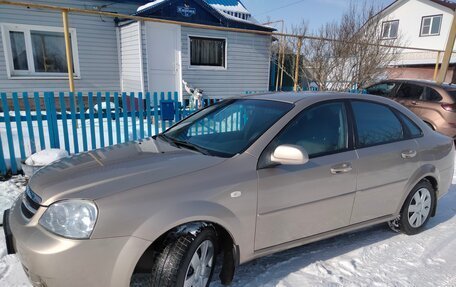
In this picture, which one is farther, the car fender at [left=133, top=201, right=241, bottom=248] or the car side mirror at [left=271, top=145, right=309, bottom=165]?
the car side mirror at [left=271, top=145, right=309, bottom=165]

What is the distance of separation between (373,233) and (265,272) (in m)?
1.51

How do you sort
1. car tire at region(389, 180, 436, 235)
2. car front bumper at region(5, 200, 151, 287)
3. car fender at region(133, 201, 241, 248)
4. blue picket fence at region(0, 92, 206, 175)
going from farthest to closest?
1. blue picket fence at region(0, 92, 206, 175)
2. car tire at region(389, 180, 436, 235)
3. car fender at region(133, 201, 241, 248)
4. car front bumper at region(5, 200, 151, 287)

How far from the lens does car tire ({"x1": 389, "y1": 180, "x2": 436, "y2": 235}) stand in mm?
3412

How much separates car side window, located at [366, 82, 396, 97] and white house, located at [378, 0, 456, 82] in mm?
A: 15517

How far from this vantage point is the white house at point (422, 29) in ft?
77.0

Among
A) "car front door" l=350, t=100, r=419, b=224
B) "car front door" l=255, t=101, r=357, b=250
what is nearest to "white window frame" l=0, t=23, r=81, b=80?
"car front door" l=255, t=101, r=357, b=250

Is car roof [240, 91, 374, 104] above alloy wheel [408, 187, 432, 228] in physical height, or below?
above

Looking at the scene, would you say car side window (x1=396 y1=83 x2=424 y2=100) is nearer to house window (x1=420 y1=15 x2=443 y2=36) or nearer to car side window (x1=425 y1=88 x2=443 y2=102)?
car side window (x1=425 y1=88 x2=443 y2=102)

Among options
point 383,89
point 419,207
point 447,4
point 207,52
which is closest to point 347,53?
point 383,89

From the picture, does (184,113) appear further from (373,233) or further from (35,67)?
(35,67)

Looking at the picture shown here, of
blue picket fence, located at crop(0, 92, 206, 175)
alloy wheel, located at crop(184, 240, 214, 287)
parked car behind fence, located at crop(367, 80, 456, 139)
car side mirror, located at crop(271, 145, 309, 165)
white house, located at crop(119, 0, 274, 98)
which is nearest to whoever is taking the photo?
alloy wheel, located at crop(184, 240, 214, 287)

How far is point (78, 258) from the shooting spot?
185 centimetres

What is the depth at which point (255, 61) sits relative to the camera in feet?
40.3

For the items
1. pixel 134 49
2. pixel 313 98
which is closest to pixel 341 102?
pixel 313 98
